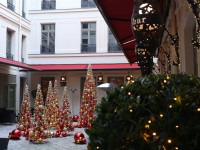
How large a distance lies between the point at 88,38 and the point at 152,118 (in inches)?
961

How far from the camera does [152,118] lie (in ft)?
6.79

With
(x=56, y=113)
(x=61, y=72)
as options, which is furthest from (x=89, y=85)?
(x=61, y=72)

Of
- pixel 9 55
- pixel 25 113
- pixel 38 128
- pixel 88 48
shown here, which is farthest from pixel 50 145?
pixel 88 48

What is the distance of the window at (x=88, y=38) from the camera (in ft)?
85.1

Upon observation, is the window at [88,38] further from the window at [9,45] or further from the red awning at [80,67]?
the window at [9,45]

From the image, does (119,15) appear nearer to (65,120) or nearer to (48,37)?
(65,120)

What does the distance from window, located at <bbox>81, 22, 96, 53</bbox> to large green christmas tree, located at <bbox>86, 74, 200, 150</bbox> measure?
23.6 metres

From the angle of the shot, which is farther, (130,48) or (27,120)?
(27,120)

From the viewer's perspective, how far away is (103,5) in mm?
6461

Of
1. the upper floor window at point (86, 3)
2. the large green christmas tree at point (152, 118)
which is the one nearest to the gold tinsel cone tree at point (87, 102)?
the upper floor window at point (86, 3)

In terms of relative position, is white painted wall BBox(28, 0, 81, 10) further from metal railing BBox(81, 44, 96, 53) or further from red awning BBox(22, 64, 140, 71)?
red awning BBox(22, 64, 140, 71)

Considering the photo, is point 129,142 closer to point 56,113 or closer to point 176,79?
point 176,79

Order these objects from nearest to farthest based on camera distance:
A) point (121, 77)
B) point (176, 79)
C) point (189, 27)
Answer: point (176, 79) < point (189, 27) < point (121, 77)

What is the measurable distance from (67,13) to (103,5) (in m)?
20.5
